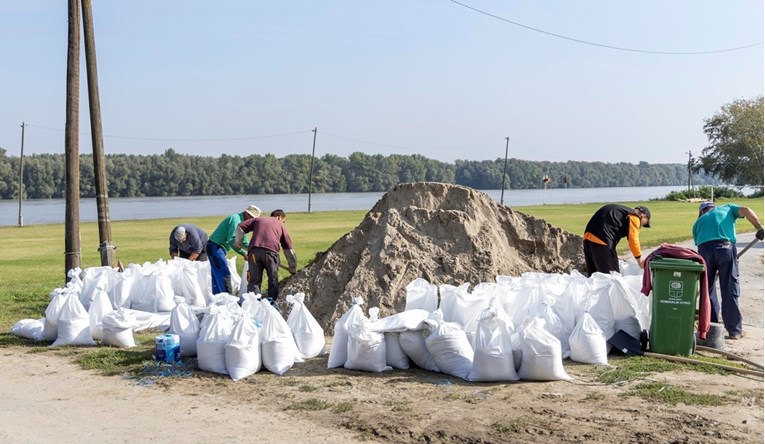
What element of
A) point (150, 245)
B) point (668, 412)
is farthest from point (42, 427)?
point (150, 245)

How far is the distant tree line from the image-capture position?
95688 mm

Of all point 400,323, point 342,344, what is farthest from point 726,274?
point 342,344

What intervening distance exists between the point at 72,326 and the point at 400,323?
13.8ft

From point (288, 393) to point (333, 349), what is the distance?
41.1 inches

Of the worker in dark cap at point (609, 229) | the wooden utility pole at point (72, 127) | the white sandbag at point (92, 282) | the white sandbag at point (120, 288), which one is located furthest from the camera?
the wooden utility pole at point (72, 127)

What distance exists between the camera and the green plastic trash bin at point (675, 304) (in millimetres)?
8508

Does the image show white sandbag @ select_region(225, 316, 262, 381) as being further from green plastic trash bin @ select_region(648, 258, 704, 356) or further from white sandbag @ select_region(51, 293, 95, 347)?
green plastic trash bin @ select_region(648, 258, 704, 356)

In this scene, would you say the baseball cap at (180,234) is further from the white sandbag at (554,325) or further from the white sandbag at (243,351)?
the white sandbag at (554,325)

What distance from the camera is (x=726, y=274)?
9.84 m

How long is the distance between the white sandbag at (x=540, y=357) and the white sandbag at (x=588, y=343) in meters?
0.73

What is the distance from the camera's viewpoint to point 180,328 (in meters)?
9.07

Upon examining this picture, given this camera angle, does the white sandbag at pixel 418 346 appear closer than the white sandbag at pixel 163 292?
Yes

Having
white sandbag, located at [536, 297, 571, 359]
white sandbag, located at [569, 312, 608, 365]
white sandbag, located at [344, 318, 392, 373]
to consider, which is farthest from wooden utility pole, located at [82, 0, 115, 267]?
white sandbag, located at [569, 312, 608, 365]

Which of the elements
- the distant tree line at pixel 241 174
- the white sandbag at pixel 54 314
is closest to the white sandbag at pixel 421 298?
the white sandbag at pixel 54 314
